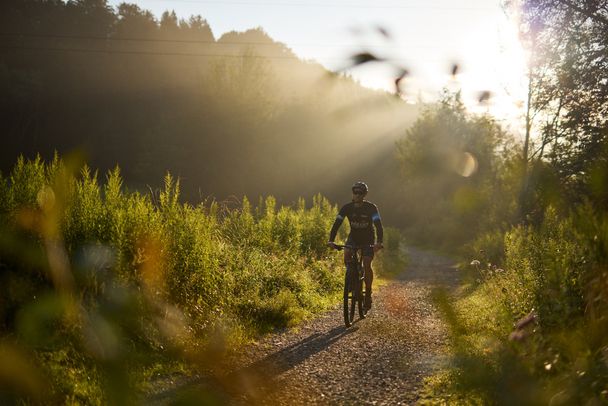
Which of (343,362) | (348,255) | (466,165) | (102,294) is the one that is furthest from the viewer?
(466,165)

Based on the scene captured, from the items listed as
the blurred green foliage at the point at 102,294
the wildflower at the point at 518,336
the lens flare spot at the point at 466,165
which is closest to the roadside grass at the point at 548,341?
the wildflower at the point at 518,336

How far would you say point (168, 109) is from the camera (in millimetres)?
53031

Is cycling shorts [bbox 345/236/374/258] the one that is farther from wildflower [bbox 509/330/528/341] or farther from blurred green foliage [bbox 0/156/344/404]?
wildflower [bbox 509/330/528/341]

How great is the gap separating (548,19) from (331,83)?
196 feet

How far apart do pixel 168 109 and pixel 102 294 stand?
50715 mm

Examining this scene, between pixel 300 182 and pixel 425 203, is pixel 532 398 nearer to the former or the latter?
pixel 425 203

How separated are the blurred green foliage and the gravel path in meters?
0.67

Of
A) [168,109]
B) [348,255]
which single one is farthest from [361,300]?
[168,109]

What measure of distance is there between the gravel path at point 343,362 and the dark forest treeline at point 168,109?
95.8ft

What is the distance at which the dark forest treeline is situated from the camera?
145 feet

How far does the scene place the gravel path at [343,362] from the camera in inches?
208

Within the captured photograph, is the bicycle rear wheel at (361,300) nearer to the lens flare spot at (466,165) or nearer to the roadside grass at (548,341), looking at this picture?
the roadside grass at (548,341)

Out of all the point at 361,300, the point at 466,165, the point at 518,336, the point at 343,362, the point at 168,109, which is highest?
the point at 168,109

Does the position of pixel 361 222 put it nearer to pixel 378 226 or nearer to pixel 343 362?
pixel 378 226
